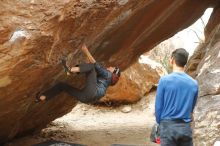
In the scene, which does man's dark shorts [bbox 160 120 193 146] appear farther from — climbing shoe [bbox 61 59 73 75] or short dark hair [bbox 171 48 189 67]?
climbing shoe [bbox 61 59 73 75]

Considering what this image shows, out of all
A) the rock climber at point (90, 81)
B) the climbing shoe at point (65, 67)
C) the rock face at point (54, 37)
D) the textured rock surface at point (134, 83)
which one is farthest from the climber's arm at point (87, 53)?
the textured rock surface at point (134, 83)

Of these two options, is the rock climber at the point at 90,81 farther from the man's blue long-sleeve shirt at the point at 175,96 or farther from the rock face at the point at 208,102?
the man's blue long-sleeve shirt at the point at 175,96

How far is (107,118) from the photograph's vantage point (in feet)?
44.4

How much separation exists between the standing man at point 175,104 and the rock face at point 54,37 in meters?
1.83

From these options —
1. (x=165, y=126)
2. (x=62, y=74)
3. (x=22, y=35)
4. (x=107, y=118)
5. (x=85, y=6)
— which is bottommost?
(x=107, y=118)

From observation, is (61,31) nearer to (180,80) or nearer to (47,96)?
(47,96)

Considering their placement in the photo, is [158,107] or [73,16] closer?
[158,107]

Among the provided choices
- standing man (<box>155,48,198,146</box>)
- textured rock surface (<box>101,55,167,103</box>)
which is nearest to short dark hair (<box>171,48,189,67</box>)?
standing man (<box>155,48,198,146</box>)

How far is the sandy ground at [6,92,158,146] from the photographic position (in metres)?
10.1

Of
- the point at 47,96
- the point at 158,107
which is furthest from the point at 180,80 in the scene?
the point at 47,96

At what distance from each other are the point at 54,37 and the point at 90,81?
1072mm

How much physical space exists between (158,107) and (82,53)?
2.51 m

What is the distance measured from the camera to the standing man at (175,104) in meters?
5.34

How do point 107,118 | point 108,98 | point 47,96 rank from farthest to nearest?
point 108,98, point 107,118, point 47,96
